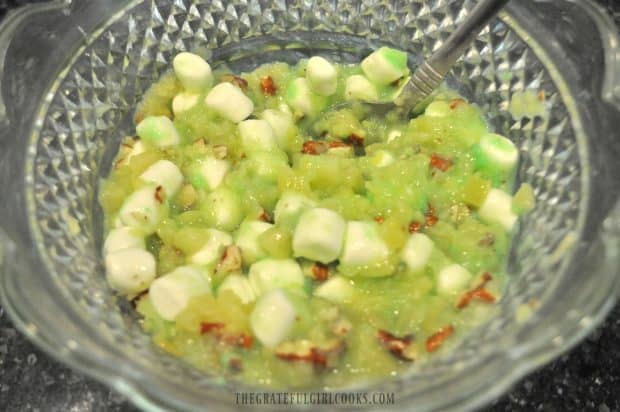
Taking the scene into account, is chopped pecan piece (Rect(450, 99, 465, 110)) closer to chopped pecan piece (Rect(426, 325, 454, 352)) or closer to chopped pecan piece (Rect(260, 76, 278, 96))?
chopped pecan piece (Rect(260, 76, 278, 96))

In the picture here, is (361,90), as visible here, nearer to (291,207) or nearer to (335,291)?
(291,207)

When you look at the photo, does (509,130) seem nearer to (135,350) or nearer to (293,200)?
(293,200)

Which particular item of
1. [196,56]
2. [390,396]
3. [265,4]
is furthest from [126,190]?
[390,396]

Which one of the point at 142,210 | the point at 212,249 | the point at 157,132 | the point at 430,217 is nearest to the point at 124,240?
the point at 142,210

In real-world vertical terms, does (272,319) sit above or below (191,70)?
below

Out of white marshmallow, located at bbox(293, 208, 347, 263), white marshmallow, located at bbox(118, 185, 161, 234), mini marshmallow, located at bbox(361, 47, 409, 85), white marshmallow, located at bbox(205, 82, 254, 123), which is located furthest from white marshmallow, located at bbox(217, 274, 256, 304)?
mini marshmallow, located at bbox(361, 47, 409, 85)

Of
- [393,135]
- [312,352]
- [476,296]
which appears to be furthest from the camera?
[393,135]

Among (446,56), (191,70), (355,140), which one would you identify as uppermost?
(446,56)
